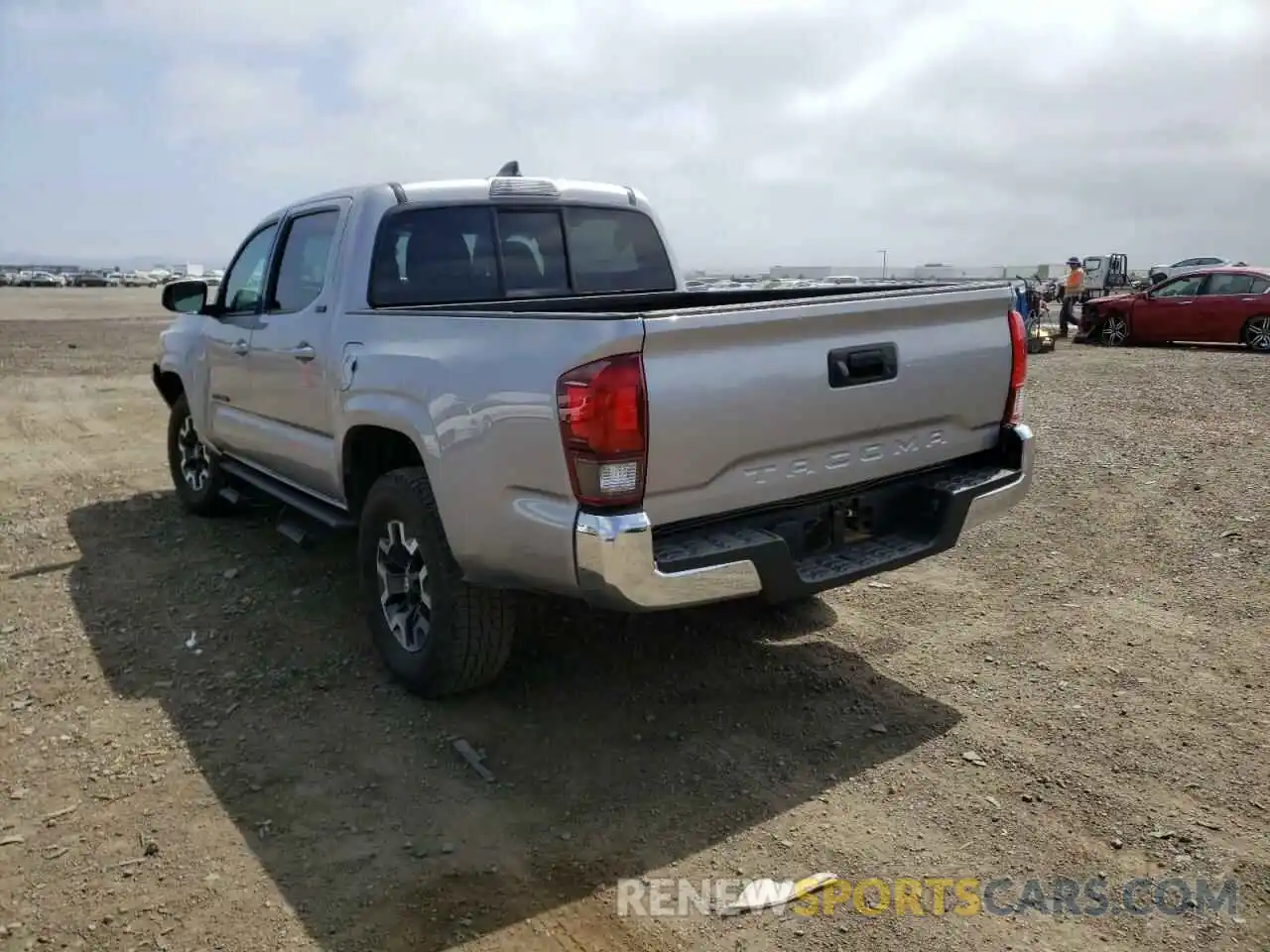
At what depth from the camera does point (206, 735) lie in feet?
12.6

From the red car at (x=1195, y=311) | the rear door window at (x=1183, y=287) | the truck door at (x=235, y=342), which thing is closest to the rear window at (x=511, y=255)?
the truck door at (x=235, y=342)

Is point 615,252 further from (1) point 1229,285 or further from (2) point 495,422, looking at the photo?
(1) point 1229,285

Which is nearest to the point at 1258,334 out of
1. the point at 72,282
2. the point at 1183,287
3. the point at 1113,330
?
the point at 1183,287

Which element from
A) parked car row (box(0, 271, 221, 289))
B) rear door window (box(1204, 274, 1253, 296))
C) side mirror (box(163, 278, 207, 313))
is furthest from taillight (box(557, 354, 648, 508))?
parked car row (box(0, 271, 221, 289))

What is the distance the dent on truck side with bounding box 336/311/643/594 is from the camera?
124 inches

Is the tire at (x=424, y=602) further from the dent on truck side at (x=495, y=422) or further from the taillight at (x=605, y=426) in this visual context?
the taillight at (x=605, y=426)

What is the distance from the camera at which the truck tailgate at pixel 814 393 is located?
124 inches

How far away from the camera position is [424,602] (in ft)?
13.2

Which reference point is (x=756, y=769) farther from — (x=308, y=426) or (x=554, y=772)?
(x=308, y=426)

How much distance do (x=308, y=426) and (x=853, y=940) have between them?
133 inches

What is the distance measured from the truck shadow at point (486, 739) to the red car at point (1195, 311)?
605 inches

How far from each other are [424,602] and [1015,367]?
2604mm

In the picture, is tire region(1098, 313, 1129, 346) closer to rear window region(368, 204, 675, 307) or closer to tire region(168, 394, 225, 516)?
rear window region(368, 204, 675, 307)

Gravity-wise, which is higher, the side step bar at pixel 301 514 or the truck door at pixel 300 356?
the truck door at pixel 300 356
